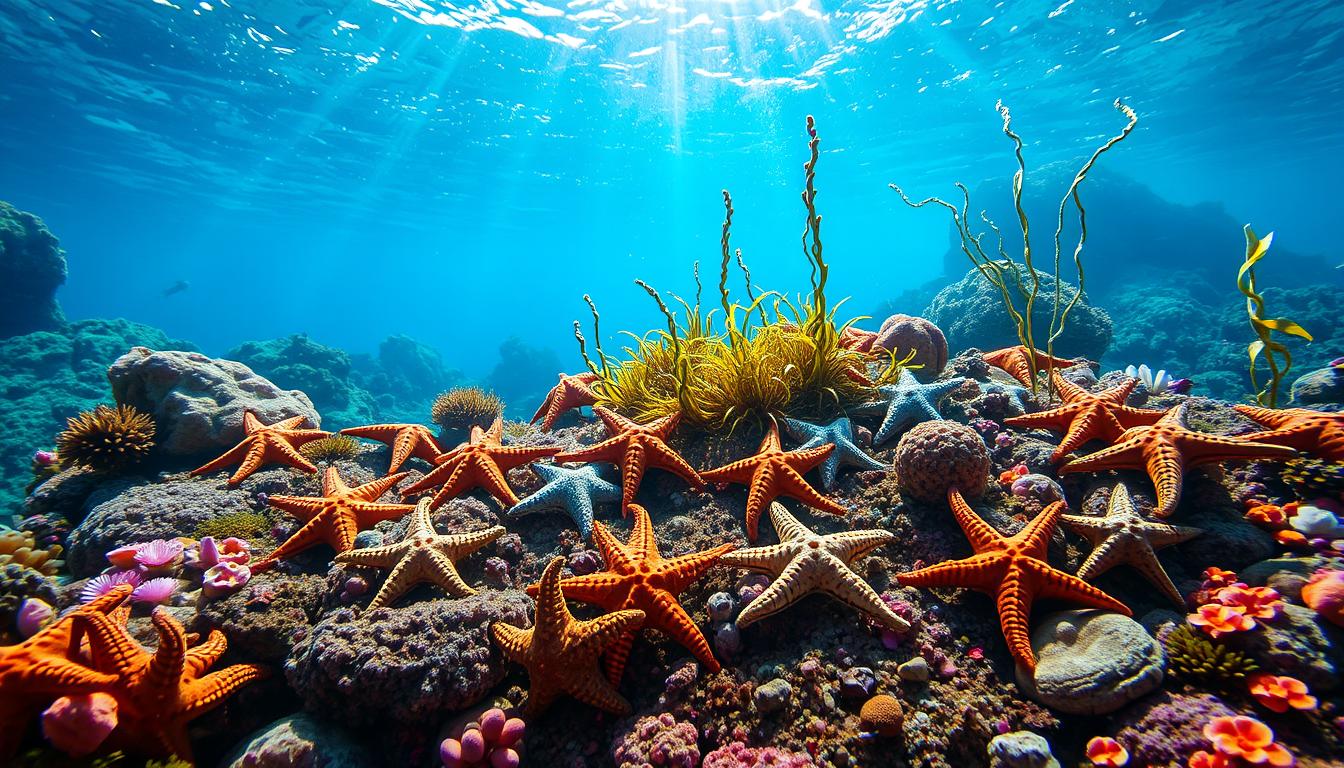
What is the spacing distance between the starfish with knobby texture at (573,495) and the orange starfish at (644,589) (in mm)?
553

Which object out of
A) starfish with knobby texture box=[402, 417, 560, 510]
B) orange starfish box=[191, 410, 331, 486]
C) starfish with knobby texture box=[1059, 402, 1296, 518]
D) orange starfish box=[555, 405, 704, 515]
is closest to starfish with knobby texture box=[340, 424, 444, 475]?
orange starfish box=[191, 410, 331, 486]

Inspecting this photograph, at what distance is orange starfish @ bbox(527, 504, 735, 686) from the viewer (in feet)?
8.36

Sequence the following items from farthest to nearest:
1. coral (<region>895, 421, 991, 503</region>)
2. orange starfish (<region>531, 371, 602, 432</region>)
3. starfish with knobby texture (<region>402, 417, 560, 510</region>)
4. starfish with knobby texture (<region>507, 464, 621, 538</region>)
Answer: orange starfish (<region>531, 371, 602, 432</region>)
starfish with knobby texture (<region>402, 417, 560, 510</region>)
starfish with knobby texture (<region>507, 464, 621, 538</region>)
coral (<region>895, 421, 991, 503</region>)

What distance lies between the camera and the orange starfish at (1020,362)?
16.5 feet

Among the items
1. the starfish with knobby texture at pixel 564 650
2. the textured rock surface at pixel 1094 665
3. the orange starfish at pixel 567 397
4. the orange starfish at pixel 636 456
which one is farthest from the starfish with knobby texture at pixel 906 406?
the orange starfish at pixel 567 397

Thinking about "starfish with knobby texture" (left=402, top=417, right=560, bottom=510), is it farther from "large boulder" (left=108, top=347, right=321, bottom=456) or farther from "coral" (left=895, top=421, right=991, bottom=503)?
"large boulder" (left=108, top=347, right=321, bottom=456)

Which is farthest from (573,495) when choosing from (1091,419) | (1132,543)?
(1091,419)

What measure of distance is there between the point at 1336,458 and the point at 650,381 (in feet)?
16.0

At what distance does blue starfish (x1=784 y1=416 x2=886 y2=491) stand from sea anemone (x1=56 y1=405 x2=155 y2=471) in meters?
6.69

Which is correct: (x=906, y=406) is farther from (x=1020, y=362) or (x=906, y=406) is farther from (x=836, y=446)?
(x=1020, y=362)

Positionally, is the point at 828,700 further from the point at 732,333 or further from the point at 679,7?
the point at 679,7

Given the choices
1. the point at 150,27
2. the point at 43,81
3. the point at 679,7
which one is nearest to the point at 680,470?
the point at 679,7

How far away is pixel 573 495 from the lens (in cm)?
362

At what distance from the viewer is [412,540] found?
3166 mm
